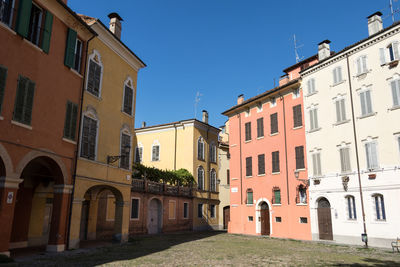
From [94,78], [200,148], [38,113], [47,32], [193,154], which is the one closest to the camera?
[38,113]

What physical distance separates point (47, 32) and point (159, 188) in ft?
58.2

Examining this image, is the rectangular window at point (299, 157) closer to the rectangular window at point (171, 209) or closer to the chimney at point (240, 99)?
the chimney at point (240, 99)

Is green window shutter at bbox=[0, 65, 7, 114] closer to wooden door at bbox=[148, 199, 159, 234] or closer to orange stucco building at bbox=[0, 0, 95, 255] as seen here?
orange stucco building at bbox=[0, 0, 95, 255]

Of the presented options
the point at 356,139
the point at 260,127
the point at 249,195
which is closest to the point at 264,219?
the point at 249,195

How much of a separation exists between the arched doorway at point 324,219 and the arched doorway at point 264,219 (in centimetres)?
523

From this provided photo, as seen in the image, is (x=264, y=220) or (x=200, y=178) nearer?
(x=264, y=220)

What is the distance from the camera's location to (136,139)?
39.1 meters

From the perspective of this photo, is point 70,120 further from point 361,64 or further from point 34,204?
point 361,64

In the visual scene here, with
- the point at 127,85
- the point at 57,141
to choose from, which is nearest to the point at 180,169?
the point at 127,85

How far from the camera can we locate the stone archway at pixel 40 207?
14164 mm

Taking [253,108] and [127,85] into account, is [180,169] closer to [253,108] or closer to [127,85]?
[253,108]

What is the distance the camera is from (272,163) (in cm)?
2658

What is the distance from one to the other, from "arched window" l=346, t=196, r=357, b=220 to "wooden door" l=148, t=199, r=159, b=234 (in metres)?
15.5

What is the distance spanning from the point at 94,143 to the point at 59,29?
5769mm
